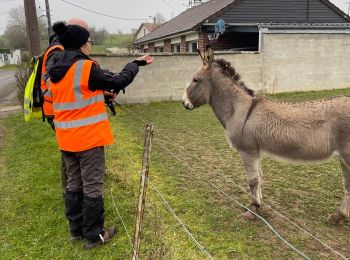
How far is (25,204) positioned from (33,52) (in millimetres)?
8085

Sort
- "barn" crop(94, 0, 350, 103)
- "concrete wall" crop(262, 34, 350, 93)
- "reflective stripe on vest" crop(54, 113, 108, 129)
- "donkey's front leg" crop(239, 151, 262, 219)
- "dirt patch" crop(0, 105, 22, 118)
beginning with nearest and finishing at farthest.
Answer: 1. "reflective stripe on vest" crop(54, 113, 108, 129)
2. "donkey's front leg" crop(239, 151, 262, 219)
3. "dirt patch" crop(0, 105, 22, 118)
4. "barn" crop(94, 0, 350, 103)
5. "concrete wall" crop(262, 34, 350, 93)

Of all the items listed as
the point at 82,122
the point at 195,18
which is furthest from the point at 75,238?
the point at 195,18

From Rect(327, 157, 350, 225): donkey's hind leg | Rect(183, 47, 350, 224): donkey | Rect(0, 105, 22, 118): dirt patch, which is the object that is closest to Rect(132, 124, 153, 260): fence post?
Rect(183, 47, 350, 224): donkey

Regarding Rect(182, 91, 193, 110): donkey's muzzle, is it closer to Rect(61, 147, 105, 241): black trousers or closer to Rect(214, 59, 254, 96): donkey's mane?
Rect(214, 59, 254, 96): donkey's mane

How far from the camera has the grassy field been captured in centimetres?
362

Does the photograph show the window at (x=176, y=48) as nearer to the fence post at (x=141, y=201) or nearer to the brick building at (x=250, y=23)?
the brick building at (x=250, y=23)

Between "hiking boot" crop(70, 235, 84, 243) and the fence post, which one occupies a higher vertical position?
Answer: the fence post

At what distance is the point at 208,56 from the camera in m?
4.41

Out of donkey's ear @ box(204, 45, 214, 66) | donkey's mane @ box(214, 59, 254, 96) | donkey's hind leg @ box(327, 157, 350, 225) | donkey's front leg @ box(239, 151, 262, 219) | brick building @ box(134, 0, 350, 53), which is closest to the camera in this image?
donkey's hind leg @ box(327, 157, 350, 225)

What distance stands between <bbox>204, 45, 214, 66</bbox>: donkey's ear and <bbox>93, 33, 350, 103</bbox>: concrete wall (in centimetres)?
896

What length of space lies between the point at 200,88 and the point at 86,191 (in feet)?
6.60

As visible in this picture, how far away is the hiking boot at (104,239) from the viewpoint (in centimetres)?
368

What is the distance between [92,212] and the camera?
354 centimetres

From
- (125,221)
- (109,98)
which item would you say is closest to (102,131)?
(109,98)
